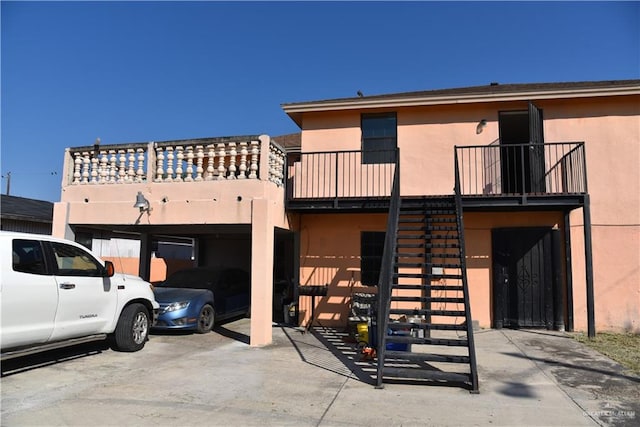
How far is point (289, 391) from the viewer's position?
18.4ft

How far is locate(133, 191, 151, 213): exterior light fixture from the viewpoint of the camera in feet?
30.2

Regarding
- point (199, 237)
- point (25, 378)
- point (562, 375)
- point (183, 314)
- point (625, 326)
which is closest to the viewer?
point (25, 378)

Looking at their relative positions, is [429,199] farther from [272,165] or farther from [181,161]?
[181,161]

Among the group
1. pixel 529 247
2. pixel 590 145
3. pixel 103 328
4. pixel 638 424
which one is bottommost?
pixel 638 424

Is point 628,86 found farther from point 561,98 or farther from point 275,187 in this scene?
point 275,187

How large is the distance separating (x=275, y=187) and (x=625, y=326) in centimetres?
809

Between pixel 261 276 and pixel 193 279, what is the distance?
2949 mm

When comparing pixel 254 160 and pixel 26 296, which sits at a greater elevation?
pixel 254 160

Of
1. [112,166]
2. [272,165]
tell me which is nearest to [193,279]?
[112,166]

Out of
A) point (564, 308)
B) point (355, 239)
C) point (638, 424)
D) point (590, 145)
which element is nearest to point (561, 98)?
point (590, 145)

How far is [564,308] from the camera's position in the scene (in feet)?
32.9

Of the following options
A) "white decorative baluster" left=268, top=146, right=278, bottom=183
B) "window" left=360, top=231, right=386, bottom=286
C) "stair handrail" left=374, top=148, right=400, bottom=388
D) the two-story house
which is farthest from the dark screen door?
"white decorative baluster" left=268, top=146, right=278, bottom=183

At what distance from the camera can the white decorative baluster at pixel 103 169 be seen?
386 inches

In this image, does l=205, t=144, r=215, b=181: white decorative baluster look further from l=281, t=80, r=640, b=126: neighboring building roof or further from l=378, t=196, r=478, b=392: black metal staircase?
l=378, t=196, r=478, b=392: black metal staircase
